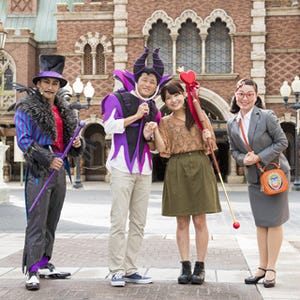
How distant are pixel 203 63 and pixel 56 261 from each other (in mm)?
18956

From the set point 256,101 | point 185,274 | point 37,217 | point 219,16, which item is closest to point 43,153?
point 37,217

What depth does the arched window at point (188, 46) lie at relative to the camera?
24.9 meters

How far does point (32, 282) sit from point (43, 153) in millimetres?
1215

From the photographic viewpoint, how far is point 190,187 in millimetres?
5594

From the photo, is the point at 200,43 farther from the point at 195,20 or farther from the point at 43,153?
the point at 43,153

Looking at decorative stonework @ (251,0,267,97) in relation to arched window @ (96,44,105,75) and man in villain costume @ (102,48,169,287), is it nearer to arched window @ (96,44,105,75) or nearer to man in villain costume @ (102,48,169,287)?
arched window @ (96,44,105,75)

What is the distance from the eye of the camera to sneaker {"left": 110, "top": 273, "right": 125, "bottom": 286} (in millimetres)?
5340

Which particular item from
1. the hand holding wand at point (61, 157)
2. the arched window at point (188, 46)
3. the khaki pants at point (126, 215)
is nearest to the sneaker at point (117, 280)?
the khaki pants at point (126, 215)

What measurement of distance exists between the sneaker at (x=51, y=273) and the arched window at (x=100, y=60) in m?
20.6

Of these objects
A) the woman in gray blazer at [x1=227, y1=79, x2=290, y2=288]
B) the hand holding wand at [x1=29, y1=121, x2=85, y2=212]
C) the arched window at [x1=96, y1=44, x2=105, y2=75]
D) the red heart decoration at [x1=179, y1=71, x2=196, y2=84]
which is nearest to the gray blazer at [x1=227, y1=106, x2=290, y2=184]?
the woman in gray blazer at [x1=227, y1=79, x2=290, y2=288]

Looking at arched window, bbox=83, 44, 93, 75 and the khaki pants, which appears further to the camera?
arched window, bbox=83, 44, 93, 75

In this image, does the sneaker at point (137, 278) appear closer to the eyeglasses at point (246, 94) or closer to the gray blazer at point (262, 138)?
the gray blazer at point (262, 138)

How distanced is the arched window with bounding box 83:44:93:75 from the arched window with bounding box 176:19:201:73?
3.99 m

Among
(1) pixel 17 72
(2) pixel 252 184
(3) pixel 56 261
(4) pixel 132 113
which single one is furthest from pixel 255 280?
(1) pixel 17 72
